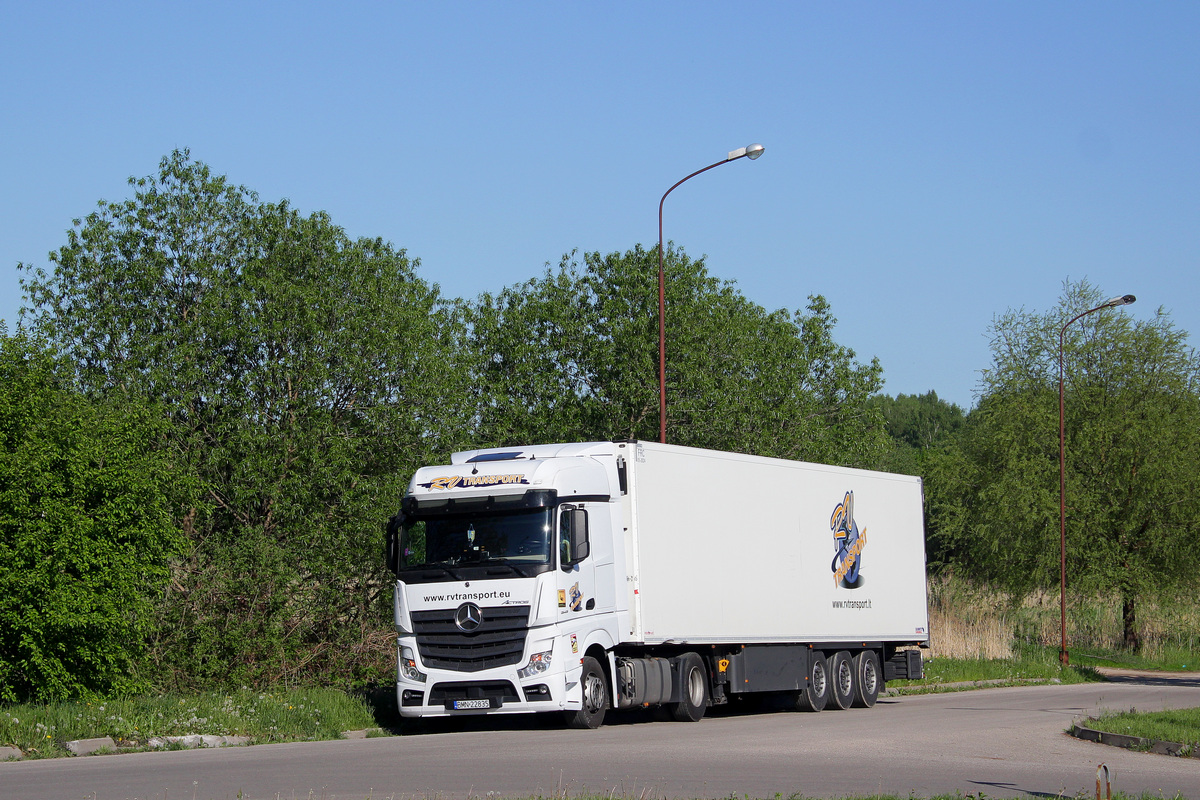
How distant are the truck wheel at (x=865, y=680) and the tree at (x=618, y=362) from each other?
12347 mm

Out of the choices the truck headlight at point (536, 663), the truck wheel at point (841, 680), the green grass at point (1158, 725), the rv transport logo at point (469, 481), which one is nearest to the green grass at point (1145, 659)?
the truck wheel at point (841, 680)

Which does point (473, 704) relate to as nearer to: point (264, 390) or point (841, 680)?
point (841, 680)

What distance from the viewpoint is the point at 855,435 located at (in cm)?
4497

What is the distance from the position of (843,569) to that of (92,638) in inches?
488

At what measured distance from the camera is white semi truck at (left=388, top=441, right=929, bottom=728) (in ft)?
53.5

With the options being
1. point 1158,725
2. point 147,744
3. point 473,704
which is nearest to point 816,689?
point 1158,725

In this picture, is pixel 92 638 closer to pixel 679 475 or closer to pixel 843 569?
pixel 679 475

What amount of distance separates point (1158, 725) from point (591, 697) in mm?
7791

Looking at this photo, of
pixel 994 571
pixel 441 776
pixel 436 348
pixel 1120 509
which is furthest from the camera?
pixel 994 571

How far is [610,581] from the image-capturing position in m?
17.3

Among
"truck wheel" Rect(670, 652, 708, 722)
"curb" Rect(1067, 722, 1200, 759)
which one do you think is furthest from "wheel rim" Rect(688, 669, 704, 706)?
"curb" Rect(1067, 722, 1200, 759)

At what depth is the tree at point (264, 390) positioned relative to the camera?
928 inches

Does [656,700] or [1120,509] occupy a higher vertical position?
[1120,509]

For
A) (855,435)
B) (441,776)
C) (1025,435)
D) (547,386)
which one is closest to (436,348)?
(547,386)
